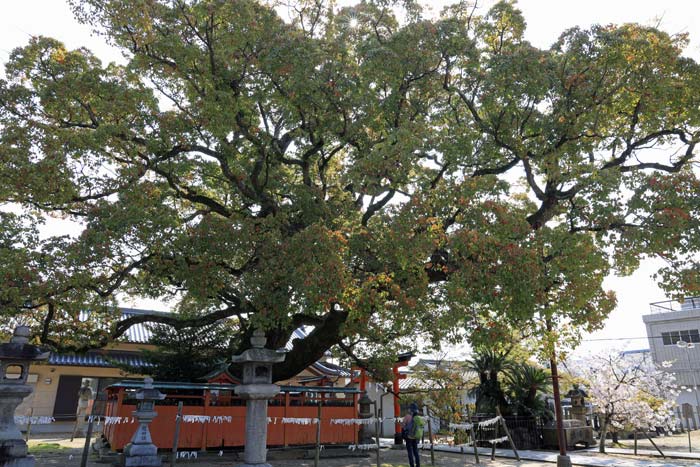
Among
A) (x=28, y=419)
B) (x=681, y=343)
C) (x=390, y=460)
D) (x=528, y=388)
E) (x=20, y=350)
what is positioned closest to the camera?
(x=20, y=350)

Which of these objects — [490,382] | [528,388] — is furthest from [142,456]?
[528,388]

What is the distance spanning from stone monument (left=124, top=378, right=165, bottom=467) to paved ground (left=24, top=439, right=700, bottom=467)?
2.31 meters

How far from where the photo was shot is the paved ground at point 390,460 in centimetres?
1291

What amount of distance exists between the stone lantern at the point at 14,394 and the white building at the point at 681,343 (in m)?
34.1

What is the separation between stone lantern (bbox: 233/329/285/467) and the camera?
9141 mm

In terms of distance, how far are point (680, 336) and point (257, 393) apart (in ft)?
113

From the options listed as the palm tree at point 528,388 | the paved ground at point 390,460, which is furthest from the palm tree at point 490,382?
the paved ground at point 390,460

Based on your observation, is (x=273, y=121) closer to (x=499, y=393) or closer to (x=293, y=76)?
(x=293, y=76)

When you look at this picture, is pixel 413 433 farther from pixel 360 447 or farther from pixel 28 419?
pixel 28 419

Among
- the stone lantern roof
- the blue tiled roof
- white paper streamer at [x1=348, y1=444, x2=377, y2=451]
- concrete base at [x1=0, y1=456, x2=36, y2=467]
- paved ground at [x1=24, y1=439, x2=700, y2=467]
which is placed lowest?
paved ground at [x1=24, y1=439, x2=700, y2=467]

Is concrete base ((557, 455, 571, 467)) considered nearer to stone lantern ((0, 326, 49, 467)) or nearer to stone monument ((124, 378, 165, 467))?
stone monument ((124, 378, 165, 467))

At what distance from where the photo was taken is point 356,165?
36.1 ft

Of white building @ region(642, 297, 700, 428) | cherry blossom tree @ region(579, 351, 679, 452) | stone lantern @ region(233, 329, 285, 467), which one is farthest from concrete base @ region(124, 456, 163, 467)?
white building @ region(642, 297, 700, 428)

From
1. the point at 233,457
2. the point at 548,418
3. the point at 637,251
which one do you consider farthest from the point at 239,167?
the point at 548,418
